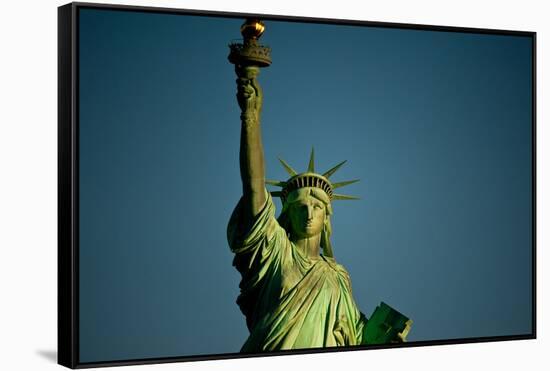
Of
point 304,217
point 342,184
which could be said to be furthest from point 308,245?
point 342,184

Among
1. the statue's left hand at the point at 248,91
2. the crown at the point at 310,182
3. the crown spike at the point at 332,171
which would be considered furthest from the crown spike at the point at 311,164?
the statue's left hand at the point at 248,91

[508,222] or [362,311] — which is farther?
[508,222]

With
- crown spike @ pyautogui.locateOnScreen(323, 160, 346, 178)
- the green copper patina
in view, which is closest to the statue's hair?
the green copper patina

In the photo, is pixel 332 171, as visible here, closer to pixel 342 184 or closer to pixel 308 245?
pixel 342 184

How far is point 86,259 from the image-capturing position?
839 cm

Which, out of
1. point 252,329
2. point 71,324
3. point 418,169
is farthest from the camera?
point 418,169

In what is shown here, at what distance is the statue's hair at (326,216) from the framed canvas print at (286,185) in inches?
0.5

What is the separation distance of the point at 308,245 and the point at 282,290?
0.39 m

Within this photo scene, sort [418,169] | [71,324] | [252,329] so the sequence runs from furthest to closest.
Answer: [418,169]
[252,329]
[71,324]

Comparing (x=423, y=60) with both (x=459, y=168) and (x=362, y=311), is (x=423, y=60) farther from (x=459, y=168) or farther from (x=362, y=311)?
(x=362, y=311)

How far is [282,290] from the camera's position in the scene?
9008 mm

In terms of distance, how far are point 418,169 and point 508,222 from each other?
35.1 inches

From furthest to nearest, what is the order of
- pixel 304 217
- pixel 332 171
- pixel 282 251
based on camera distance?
pixel 332 171, pixel 304 217, pixel 282 251

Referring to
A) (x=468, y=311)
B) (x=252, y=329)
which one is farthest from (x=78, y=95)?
(x=468, y=311)
